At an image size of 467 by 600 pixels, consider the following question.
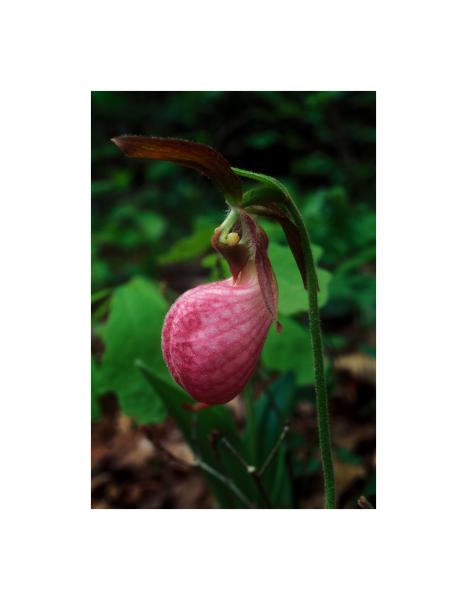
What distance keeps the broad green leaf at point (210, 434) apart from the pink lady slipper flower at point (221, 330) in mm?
387

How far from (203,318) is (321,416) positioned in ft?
0.91

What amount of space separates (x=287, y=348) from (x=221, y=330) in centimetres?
67

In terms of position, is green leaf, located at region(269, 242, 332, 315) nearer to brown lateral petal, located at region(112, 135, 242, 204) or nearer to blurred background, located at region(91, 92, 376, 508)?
blurred background, located at region(91, 92, 376, 508)

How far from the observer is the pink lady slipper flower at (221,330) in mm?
874

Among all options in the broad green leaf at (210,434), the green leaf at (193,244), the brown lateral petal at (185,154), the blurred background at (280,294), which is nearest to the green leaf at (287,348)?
the blurred background at (280,294)

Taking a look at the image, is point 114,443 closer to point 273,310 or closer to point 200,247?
point 200,247

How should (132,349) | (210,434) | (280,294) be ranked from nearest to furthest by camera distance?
(280,294) → (210,434) → (132,349)

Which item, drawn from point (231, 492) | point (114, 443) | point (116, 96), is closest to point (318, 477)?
point (231, 492)

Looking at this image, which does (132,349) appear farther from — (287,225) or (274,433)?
(287,225)

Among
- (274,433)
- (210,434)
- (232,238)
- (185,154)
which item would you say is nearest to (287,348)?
(274,433)

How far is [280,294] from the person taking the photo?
3.94ft

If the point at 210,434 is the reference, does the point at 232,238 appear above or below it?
above

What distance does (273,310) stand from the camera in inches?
37.0
